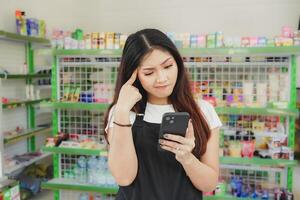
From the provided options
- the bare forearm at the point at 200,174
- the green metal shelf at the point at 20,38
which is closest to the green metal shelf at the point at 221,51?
the bare forearm at the point at 200,174

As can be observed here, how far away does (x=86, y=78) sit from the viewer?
111 inches

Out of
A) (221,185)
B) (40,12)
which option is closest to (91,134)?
(221,185)

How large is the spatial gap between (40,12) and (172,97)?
13.6ft

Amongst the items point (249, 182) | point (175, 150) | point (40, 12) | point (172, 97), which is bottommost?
point (249, 182)

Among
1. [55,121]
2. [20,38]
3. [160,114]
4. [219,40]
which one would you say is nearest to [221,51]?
[219,40]

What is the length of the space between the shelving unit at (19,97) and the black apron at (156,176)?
3016mm

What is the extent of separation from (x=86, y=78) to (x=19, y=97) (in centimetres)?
204

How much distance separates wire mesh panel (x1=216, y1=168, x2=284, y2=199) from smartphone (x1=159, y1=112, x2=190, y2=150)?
1.61 metres

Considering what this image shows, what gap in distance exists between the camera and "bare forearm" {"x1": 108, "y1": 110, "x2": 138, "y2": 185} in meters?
1.06

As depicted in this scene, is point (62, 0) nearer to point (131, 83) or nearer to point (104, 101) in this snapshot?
point (104, 101)


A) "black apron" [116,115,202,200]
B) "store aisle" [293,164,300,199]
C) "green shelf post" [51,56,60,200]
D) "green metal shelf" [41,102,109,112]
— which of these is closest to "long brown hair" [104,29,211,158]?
"black apron" [116,115,202,200]

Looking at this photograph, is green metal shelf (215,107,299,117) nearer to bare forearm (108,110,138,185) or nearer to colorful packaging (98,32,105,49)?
colorful packaging (98,32,105,49)

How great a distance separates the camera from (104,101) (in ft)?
8.73

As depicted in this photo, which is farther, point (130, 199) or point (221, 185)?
point (221, 185)
